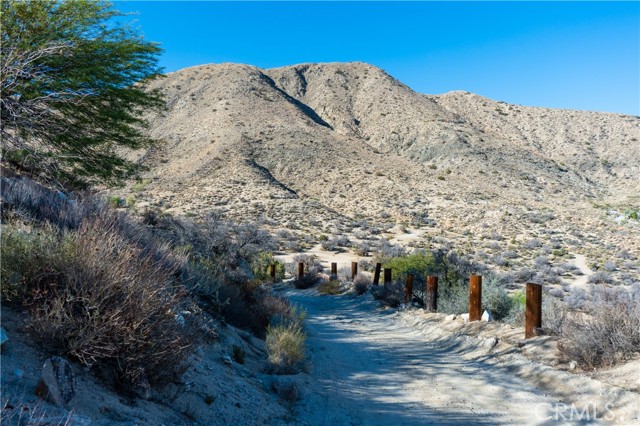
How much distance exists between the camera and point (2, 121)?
8242mm

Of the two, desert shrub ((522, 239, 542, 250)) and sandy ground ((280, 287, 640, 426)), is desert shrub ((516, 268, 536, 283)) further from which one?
sandy ground ((280, 287, 640, 426))

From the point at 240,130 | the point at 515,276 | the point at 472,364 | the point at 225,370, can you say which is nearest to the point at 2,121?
the point at 225,370

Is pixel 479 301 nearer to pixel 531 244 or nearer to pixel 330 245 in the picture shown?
pixel 330 245

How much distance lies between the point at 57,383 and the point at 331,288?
18.9 m

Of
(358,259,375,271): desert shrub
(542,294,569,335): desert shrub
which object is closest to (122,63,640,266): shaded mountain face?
(358,259,375,271): desert shrub

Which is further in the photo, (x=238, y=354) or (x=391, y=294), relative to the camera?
(x=391, y=294)

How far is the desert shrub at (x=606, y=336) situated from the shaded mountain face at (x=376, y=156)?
3240cm

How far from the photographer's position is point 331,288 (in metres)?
22.0

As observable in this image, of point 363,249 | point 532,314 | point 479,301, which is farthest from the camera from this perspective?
point 363,249

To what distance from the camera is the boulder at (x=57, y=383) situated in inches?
132

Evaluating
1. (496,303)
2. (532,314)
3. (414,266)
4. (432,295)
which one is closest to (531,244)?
(414,266)

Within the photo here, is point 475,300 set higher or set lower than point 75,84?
lower

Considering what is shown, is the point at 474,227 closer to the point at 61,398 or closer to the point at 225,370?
the point at 225,370

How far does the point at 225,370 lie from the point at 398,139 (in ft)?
221
